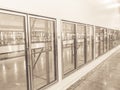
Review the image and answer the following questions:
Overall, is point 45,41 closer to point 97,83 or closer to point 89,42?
point 97,83

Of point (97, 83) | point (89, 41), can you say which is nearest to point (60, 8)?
point (97, 83)

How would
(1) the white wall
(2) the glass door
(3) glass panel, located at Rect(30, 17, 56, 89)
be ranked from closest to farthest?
1. (1) the white wall
2. (3) glass panel, located at Rect(30, 17, 56, 89)
3. (2) the glass door

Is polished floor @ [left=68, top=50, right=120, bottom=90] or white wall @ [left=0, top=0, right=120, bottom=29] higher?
white wall @ [left=0, top=0, right=120, bottom=29]

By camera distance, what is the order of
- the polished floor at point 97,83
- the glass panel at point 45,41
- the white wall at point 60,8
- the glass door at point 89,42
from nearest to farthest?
1. the white wall at point 60,8
2. the glass panel at point 45,41
3. the polished floor at point 97,83
4. the glass door at point 89,42

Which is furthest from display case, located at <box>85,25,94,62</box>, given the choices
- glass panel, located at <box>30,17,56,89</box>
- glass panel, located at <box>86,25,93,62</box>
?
glass panel, located at <box>30,17,56,89</box>

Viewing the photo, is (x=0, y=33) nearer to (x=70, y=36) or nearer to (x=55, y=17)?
(x=55, y=17)

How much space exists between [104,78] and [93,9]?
2438mm

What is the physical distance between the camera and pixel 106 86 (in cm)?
349

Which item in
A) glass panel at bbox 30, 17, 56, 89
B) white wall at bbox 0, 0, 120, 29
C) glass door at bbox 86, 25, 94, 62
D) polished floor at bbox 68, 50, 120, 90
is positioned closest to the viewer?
white wall at bbox 0, 0, 120, 29

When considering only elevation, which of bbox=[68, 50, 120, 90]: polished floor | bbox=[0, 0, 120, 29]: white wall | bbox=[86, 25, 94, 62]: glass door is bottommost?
bbox=[68, 50, 120, 90]: polished floor

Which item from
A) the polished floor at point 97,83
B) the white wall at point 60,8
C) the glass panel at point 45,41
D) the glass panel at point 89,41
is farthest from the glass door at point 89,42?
the glass panel at point 45,41

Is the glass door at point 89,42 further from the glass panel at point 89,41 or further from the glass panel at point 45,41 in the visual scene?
the glass panel at point 45,41

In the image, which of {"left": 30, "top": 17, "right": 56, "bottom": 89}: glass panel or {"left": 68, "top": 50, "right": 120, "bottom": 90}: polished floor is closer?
{"left": 30, "top": 17, "right": 56, "bottom": 89}: glass panel

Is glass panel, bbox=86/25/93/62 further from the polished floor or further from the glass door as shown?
the polished floor
